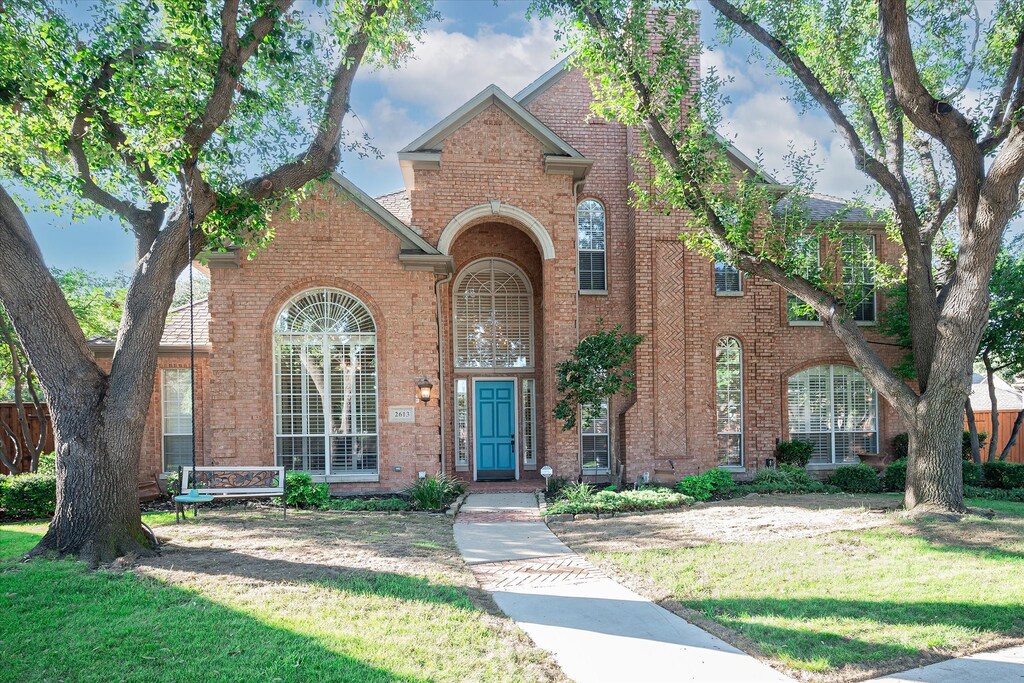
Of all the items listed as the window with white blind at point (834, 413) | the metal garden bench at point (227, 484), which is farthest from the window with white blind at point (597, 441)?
the metal garden bench at point (227, 484)

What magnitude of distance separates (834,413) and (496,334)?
27.8 feet

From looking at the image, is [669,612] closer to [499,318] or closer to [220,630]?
[220,630]

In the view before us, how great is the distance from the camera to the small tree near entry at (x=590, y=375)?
12477 millimetres

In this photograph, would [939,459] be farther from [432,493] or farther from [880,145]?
[432,493]

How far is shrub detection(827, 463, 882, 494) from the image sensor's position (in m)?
13.0

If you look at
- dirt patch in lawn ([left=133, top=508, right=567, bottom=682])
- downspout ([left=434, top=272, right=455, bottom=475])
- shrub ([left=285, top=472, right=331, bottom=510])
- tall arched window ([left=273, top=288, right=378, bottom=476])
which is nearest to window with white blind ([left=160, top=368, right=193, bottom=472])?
tall arched window ([left=273, top=288, right=378, bottom=476])

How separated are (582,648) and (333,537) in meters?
4.86

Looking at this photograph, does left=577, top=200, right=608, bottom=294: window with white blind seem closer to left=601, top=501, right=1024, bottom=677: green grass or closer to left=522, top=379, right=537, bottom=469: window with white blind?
left=522, top=379, right=537, bottom=469: window with white blind

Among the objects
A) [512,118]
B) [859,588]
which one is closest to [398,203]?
[512,118]

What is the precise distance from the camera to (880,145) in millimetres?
11469

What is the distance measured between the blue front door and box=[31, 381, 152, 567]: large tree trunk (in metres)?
8.04

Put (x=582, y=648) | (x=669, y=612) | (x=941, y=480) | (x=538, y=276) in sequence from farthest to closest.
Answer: (x=538, y=276) → (x=941, y=480) → (x=669, y=612) → (x=582, y=648)

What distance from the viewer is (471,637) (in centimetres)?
485

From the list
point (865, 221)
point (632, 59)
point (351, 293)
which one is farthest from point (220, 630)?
point (865, 221)
